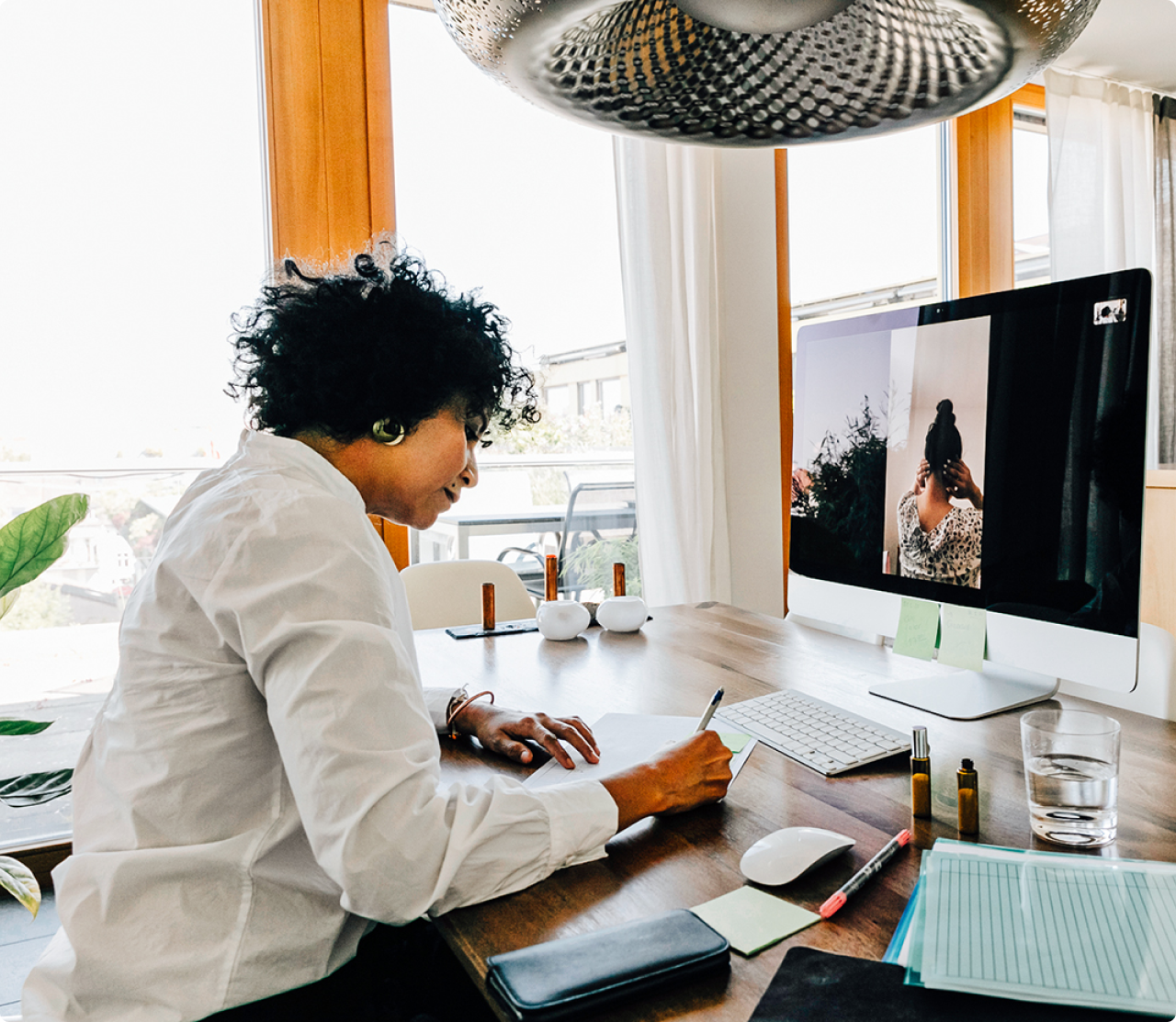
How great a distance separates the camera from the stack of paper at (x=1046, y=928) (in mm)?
607

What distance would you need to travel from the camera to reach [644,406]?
2893 mm

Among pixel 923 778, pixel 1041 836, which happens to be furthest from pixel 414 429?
pixel 1041 836

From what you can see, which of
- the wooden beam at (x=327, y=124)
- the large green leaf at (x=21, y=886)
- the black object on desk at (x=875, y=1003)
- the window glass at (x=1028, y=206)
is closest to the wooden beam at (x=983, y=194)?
the window glass at (x=1028, y=206)

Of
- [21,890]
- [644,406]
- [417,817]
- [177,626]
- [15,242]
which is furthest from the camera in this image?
[644,406]

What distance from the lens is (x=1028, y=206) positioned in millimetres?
3867

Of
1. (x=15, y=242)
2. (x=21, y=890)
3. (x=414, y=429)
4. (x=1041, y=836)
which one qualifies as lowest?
(x=21, y=890)

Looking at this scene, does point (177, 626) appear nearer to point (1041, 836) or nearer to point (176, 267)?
point (1041, 836)

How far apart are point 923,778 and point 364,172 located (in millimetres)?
2305

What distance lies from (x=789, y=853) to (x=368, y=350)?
719 mm

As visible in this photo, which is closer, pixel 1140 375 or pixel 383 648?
pixel 383 648

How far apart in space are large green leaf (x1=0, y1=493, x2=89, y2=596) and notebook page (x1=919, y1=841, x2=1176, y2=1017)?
4.07 ft

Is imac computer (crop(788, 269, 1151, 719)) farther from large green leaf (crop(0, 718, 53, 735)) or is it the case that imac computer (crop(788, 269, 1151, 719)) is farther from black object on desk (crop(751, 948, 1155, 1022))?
large green leaf (crop(0, 718, 53, 735))

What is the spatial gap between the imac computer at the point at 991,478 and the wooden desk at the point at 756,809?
3.8 inches

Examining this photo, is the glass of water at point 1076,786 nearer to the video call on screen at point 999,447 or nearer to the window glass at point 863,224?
the video call on screen at point 999,447
